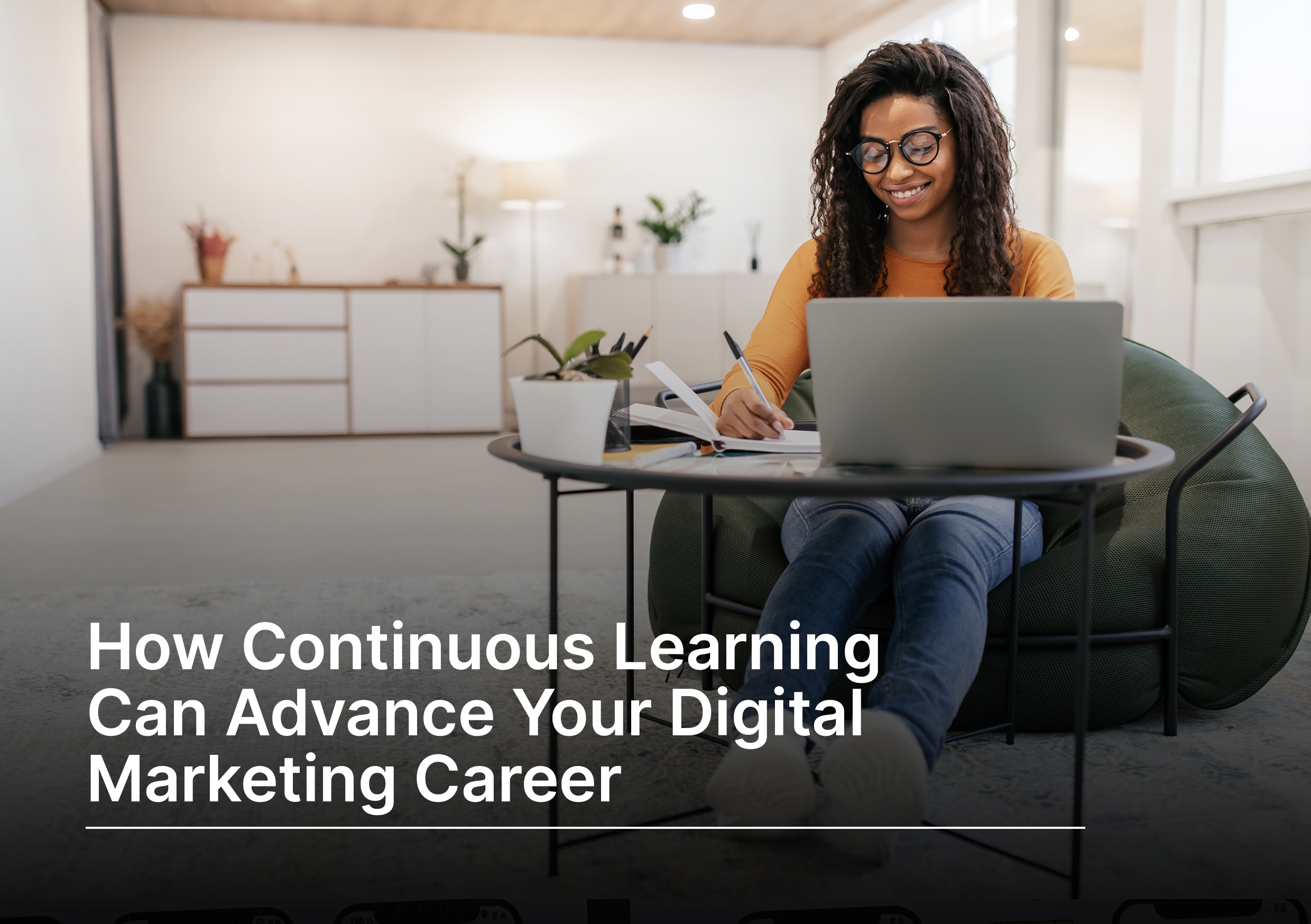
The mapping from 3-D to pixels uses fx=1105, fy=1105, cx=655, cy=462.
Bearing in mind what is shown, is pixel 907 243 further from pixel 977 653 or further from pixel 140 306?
pixel 140 306

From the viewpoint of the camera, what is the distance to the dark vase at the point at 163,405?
21.5 ft

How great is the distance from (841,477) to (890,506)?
1.59 feet

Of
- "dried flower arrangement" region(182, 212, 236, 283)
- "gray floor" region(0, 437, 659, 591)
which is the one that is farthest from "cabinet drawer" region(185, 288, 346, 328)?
"gray floor" region(0, 437, 659, 591)

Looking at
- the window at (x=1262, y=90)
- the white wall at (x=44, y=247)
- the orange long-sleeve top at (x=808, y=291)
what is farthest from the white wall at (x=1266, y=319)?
the white wall at (x=44, y=247)

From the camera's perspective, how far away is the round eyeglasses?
168 cm

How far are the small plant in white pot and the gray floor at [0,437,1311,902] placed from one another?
1.58 feet

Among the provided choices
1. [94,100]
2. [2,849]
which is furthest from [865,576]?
[94,100]

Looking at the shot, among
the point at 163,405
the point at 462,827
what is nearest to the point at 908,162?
the point at 462,827

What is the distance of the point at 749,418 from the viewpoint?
1.38m

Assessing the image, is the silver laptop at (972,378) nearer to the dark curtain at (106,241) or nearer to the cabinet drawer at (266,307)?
the dark curtain at (106,241)

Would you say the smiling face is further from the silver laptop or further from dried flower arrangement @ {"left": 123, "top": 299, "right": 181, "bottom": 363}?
dried flower arrangement @ {"left": 123, "top": 299, "right": 181, "bottom": 363}

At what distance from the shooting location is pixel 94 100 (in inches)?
239

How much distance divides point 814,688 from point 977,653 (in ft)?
0.63

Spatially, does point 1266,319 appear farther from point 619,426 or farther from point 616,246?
point 616,246
